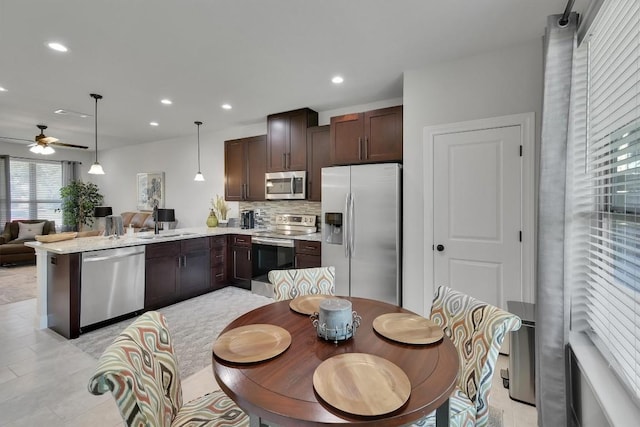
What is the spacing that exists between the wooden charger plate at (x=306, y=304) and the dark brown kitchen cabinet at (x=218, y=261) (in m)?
3.09

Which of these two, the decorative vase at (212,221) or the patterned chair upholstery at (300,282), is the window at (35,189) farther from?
the patterned chair upholstery at (300,282)

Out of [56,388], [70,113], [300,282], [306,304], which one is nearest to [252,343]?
[306,304]

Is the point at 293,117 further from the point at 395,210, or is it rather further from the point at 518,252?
the point at 518,252

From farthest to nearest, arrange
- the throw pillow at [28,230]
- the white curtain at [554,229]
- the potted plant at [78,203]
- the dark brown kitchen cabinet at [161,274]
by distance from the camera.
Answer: the potted plant at [78,203], the throw pillow at [28,230], the dark brown kitchen cabinet at [161,274], the white curtain at [554,229]

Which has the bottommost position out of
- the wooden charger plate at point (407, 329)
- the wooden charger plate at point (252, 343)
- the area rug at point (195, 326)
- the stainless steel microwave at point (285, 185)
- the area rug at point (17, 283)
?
the area rug at point (195, 326)

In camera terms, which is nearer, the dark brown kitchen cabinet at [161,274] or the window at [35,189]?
the dark brown kitchen cabinet at [161,274]

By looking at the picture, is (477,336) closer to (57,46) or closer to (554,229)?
(554,229)

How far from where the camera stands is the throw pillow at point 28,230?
6340 millimetres

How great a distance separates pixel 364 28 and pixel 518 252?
7.28 ft

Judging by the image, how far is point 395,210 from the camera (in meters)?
3.10

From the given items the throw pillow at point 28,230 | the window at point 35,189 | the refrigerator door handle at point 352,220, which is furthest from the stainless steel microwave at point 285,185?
the window at point 35,189

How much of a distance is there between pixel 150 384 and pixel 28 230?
25.3 ft

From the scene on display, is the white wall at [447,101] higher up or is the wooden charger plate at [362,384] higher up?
the white wall at [447,101]

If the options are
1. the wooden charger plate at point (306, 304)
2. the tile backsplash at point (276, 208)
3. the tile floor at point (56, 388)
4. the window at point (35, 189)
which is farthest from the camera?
the window at point (35, 189)
